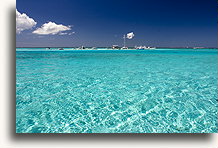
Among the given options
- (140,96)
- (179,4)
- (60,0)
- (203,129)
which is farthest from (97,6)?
(203,129)

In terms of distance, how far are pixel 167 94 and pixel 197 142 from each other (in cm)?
323

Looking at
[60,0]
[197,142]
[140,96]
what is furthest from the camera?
[60,0]

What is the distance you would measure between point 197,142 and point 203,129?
0.89 metres

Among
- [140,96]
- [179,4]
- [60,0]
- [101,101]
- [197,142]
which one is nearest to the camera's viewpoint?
[197,142]

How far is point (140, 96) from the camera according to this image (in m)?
6.21

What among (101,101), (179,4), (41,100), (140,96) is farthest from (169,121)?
(179,4)

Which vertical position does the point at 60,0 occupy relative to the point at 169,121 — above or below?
above

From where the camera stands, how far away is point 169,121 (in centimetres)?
438

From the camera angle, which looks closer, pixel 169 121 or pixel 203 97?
pixel 169 121

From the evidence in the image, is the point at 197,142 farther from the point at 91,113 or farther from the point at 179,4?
the point at 179,4

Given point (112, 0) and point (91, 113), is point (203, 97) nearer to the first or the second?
point (91, 113)
